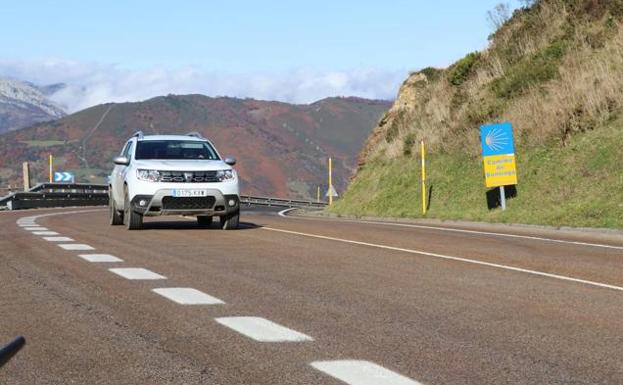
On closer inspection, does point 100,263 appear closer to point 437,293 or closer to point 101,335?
point 437,293

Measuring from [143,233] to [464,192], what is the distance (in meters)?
13.1

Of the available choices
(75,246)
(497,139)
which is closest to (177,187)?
(75,246)

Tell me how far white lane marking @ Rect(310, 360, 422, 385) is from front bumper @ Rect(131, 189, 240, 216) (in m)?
13.3

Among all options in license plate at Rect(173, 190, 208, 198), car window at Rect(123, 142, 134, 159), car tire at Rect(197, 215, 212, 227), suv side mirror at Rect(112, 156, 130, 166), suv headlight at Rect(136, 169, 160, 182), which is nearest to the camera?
license plate at Rect(173, 190, 208, 198)

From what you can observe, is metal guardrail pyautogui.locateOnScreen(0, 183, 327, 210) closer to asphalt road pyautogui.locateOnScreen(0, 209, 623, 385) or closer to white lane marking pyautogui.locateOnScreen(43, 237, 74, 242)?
white lane marking pyautogui.locateOnScreen(43, 237, 74, 242)

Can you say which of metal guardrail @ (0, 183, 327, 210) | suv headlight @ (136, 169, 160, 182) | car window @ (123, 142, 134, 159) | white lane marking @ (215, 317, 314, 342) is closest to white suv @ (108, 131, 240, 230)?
suv headlight @ (136, 169, 160, 182)

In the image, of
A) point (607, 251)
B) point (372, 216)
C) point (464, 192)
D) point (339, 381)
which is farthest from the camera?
point (372, 216)

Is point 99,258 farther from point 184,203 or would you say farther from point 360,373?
point 360,373

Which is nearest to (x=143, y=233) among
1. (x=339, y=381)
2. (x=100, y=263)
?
(x=100, y=263)

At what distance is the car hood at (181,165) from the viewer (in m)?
19.0

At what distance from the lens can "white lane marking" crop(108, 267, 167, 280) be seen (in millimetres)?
10430

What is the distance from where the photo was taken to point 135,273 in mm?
10828

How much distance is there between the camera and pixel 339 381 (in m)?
5.27

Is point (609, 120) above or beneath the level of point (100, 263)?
above
